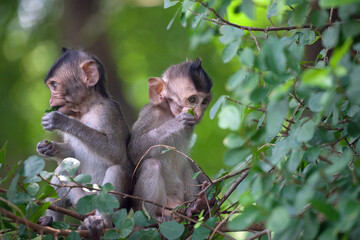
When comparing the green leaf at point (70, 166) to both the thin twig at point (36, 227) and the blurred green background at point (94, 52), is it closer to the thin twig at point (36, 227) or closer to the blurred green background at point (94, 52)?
the thin twig at point (36, 227)

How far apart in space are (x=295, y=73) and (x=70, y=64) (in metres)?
4.27

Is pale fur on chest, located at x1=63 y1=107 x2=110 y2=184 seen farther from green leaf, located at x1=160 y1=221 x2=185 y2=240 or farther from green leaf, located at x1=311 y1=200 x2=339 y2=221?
green leaf, located at x1=311 y1=200 x2=339 y2=221

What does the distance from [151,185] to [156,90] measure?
4.74 ft

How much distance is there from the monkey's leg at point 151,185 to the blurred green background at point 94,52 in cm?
666

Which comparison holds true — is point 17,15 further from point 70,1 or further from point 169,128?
point 169,128

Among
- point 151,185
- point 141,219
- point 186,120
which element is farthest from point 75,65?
point 141,219

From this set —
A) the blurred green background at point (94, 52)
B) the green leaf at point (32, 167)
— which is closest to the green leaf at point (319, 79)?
the green leaf at point (32, 167)

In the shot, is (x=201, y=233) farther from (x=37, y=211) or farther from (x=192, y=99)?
(x=192, y=99)

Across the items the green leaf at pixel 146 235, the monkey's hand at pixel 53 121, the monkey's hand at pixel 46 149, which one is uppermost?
the monkey's hand at pixel 53 121

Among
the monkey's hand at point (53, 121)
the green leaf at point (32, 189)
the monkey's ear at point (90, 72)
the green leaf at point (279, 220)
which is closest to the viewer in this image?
the green leaf at point (279, 220)

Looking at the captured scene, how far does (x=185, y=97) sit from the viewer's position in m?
6.46

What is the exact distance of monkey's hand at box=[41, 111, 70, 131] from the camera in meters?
5.98

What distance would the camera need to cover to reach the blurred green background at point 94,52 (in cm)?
1334

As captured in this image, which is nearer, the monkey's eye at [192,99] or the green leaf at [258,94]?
the green leaf at [258,94]
